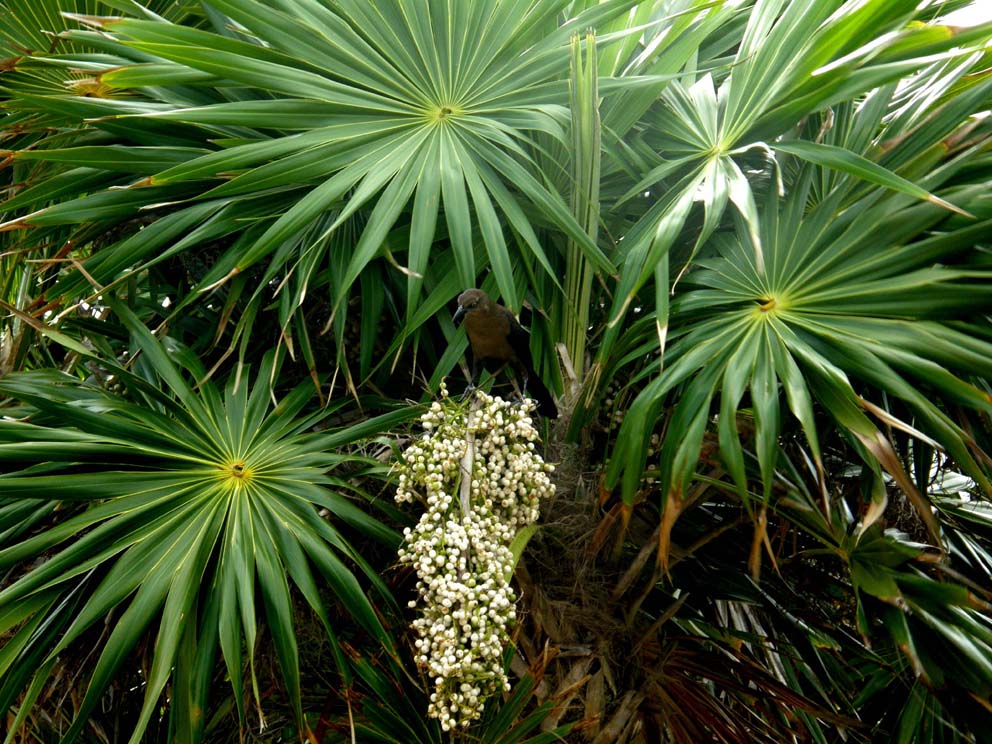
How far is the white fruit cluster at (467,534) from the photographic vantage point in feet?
5.14

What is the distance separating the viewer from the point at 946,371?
163cm

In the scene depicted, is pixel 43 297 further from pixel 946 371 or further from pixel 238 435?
pixel 946 371

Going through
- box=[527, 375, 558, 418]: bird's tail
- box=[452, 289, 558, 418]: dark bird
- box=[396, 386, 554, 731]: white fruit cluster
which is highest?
box=[452, 289, 558, 418]: dark bird

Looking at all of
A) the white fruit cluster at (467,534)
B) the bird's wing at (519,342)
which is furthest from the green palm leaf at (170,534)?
the bird's wing at (519,342)

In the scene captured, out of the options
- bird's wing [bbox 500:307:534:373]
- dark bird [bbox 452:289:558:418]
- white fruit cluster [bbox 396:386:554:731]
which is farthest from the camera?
bird's wing [bbox 500:307:534:373]

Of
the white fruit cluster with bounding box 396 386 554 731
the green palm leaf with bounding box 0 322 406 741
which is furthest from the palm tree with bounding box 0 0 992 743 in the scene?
the white fruit cluster with bounding box 396 386 554 731

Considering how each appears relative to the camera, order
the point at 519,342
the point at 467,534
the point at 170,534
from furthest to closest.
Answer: the point at 519,342 < the point at 170,534 < the point at 467,534

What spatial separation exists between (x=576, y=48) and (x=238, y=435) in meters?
1.16

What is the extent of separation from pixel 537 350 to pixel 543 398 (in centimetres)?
13

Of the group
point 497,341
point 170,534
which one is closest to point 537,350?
point 497,341

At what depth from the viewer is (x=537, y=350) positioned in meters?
2.37

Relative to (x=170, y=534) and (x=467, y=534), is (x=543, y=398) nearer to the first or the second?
(x=467, y=534)

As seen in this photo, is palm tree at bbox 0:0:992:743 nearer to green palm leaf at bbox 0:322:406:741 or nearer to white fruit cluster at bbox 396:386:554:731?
green palm leaf at bbox 0:322:406:741

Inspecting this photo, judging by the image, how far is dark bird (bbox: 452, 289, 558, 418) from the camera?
2.33m
